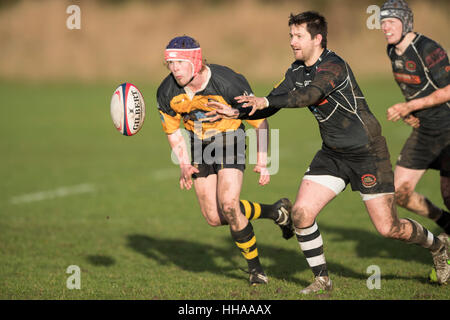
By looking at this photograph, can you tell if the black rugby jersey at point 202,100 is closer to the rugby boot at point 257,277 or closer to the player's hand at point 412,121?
the rugby boot at point 257,277

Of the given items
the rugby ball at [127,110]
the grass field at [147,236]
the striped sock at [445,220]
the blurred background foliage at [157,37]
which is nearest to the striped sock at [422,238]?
the grass field at [147,236]

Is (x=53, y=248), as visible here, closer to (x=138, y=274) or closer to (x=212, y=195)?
(x=138, y=274)

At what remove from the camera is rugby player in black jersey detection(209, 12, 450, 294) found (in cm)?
597

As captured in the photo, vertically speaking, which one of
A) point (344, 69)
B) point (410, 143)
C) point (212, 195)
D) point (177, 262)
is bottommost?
point (177, 262)

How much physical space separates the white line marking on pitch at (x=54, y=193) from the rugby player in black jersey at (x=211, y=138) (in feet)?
19.1

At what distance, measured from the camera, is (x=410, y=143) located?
24.6ft

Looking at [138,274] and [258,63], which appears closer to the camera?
[138,274]

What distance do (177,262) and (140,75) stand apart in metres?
30.5

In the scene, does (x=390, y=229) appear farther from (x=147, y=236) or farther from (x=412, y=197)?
(x=147, y=236)

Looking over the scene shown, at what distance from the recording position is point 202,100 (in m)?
6.66

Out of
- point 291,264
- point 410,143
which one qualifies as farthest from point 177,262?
point 410,143

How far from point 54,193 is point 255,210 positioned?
630 cm

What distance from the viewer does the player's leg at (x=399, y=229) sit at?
6.08 metres

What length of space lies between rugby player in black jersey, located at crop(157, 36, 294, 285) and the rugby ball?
24cm
